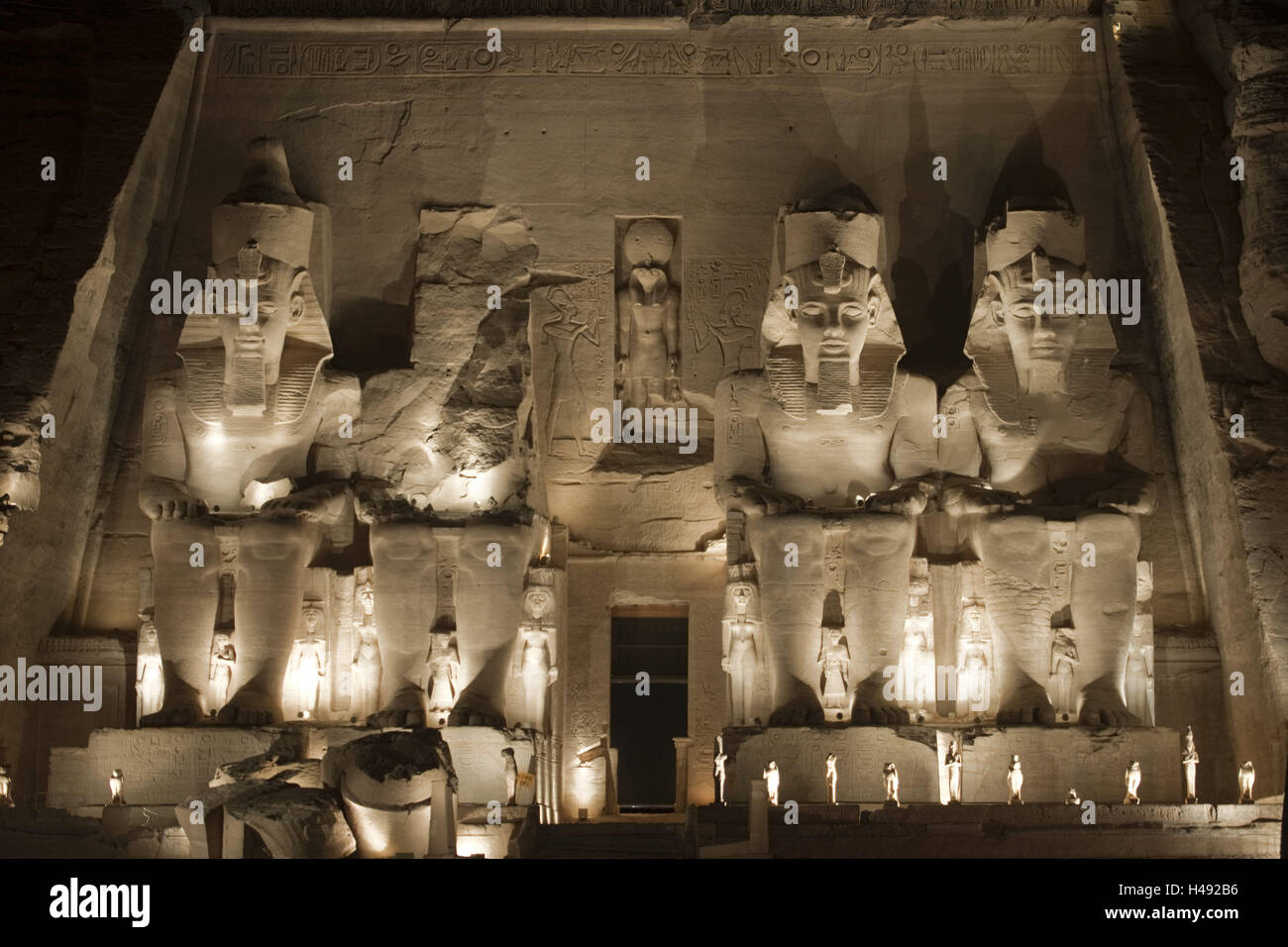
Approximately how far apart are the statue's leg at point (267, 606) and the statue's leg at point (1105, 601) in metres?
4.89

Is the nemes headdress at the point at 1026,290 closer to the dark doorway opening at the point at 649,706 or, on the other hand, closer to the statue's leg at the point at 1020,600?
the statue's leg at the point at 1020,600

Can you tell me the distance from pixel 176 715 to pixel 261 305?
8.99 feet

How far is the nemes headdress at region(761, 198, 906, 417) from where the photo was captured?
45.9ft

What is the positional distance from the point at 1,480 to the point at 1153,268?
25.8 feet

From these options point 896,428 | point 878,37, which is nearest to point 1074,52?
point 878,37

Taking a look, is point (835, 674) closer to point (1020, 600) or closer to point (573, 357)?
point (1020, 600)

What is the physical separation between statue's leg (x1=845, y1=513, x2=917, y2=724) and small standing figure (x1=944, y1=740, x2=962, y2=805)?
67cm

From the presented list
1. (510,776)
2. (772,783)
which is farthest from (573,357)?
(772,783)

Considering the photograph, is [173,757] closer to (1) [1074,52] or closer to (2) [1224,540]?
(2) [1224,540]

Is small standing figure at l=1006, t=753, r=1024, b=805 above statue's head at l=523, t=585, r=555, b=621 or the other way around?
the other way around

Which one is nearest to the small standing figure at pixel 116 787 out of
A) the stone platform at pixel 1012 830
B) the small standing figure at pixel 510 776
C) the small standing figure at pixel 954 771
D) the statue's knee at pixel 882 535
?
the small standing figure at pixel 510 776

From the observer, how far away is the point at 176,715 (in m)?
13.3

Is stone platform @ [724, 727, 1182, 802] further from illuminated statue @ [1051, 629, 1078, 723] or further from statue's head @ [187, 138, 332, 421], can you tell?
statue's head @ [187, 138, 332, 421]

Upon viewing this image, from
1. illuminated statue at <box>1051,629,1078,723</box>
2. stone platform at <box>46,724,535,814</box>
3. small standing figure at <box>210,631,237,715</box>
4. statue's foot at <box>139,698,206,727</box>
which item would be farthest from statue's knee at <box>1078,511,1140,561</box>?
statue's foot at <box>139,698,206,727</box>
